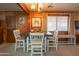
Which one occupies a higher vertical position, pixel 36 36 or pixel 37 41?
pixel 36 36

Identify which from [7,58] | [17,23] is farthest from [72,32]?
[7,58]

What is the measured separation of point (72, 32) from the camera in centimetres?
527

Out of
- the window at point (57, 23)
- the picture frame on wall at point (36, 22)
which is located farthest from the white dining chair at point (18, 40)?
the window at point (57, 23)

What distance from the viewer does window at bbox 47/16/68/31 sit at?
5.01 m

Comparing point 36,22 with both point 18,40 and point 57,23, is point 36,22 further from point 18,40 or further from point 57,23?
point 18,40

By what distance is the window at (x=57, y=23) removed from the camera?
5.01 m

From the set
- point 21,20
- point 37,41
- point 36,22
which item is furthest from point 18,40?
point 36,22

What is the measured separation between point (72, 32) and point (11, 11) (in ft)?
6.94

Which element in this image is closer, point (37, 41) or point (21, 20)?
point (37, 41)

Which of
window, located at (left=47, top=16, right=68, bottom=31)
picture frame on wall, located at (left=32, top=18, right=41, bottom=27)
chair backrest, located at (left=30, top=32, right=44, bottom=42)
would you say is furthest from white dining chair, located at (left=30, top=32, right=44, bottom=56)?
window, located at (left=47, top=16, right=68, bottom=31)

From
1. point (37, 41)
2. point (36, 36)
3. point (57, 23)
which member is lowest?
point (37, 41)

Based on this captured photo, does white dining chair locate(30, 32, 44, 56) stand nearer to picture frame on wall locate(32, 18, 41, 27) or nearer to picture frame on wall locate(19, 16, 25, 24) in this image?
picture frame on wall locate(32, 18, 41, 27)

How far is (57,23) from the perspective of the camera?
16.7 feet

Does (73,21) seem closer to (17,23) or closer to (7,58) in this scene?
(17,23)
